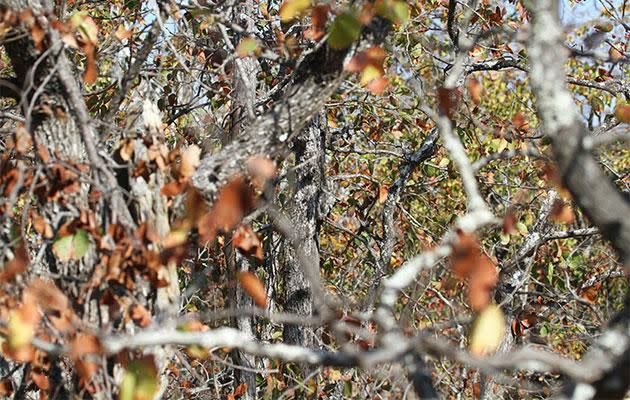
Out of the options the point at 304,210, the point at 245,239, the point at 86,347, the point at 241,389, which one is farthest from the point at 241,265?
the point at 86,347

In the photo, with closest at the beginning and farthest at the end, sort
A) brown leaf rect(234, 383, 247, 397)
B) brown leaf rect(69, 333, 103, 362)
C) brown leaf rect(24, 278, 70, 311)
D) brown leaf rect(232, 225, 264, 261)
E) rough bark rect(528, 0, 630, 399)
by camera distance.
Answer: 1. rough bark rect(528, 0, 630, 399)
2. brown leaf rect(69, 333, 103, 362)
3. brown leaf rect(24, 278, 70, 311)
4. brown leaf rect(232, 225, 264, 261)
5. brown leaf rect(234, 383, 247, 397)

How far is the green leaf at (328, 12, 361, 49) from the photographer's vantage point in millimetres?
2438

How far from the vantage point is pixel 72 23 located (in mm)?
2666

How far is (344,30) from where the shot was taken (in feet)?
8.04

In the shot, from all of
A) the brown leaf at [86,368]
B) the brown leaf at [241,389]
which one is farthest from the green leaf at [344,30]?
the brown leaf at [241,389]

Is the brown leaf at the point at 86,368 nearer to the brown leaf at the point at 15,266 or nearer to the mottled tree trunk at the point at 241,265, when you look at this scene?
the brown leaf at the point at 15,266

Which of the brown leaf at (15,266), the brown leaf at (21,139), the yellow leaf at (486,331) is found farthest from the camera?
the brown leaf at (21,139)

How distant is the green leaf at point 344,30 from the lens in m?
2.44

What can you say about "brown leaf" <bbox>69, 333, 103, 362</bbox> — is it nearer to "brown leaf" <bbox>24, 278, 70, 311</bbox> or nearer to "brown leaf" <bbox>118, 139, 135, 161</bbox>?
"brown leaf" <bbox>24, 278, 70, 311</bbox>

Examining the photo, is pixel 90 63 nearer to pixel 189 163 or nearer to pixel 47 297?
pixel 189 163

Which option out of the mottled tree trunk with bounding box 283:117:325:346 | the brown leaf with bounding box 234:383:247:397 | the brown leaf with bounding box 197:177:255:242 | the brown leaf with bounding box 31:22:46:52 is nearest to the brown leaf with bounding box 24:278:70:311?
the brown leaf with bounding box 197:177:255:242

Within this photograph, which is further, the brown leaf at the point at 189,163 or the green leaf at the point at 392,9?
the brown leaf at the point at 189,163

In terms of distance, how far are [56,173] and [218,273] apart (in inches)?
143

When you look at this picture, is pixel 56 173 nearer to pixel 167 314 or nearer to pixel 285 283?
pixel 167 314
